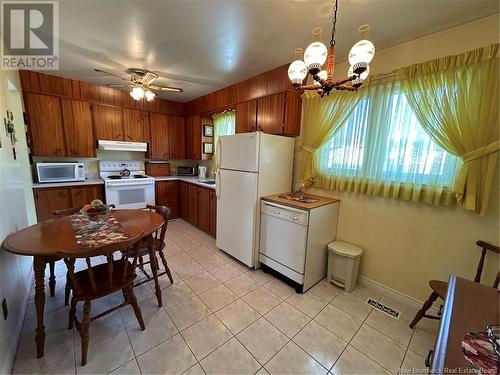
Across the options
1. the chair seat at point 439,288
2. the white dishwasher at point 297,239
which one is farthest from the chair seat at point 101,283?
the chair seat at point 439,288

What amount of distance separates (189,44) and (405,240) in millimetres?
2967

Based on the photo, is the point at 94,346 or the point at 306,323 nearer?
the point at 94,346

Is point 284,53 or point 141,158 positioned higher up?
point 284,53

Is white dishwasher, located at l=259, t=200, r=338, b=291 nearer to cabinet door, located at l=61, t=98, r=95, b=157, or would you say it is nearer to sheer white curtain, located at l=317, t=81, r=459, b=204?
sheer white curtain, located at l=317, t=81, r=459, b=204

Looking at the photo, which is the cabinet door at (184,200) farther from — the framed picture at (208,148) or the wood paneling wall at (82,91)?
the wood paneling wall at (82,91)

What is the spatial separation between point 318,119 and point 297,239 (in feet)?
4.74

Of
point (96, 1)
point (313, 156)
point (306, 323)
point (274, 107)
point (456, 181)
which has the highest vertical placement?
point (96, 1)

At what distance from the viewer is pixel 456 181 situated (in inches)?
66.2

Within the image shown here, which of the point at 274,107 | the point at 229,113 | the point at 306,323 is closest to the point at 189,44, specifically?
the point at 274,107

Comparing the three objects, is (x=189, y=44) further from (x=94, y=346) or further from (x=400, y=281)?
(x=400, y=281)

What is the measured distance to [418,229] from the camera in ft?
6.47

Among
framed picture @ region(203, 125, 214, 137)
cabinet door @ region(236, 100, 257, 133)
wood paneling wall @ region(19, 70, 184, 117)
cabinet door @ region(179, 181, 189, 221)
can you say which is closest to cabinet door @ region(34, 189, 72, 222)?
wood paneling wall @ region(19, 70, 184, 117)

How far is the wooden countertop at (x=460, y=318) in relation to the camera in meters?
0.68

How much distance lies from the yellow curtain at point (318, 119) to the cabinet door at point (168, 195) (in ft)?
9.15
